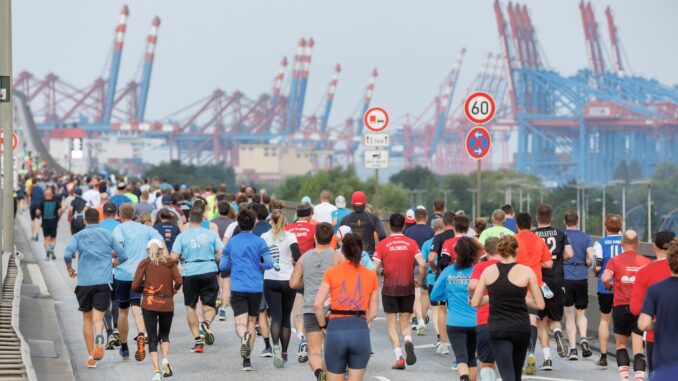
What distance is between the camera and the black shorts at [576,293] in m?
14.2

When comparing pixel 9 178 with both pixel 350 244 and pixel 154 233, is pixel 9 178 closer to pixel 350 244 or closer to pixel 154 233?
pixel 154 233

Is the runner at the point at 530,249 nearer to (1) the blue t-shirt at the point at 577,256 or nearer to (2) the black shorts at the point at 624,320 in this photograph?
(2) the black shorts at the point at 624,320

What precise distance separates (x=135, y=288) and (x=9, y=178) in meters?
12.3

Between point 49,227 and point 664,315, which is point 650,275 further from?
point 49,227

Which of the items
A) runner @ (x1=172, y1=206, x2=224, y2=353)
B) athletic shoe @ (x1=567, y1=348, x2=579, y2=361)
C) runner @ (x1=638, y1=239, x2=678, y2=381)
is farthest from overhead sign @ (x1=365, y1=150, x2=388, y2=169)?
runner @ (x1=638, y1=239, x2=678, y2=381)

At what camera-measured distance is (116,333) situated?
1492 cm

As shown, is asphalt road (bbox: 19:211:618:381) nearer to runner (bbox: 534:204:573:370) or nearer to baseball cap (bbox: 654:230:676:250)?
runner (bbox: 534:204:573:370)

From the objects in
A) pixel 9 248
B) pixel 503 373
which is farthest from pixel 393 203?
pixel 503 373

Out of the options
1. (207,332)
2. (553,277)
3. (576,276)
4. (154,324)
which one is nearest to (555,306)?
(553,277)

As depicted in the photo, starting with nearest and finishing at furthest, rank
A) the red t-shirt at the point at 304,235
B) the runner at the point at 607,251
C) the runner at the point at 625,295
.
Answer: the runner at the point at 625,295 → the runner at the point at 607,251 → the red t-shirt at the point at 304,235

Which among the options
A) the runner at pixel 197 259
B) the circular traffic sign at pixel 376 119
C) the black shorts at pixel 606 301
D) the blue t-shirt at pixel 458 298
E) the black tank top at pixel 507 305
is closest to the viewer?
the black tank top at pixel 507 305

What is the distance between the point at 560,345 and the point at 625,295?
2.41 metres

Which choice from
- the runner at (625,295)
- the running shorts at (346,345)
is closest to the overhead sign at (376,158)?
the runner at (625,295)

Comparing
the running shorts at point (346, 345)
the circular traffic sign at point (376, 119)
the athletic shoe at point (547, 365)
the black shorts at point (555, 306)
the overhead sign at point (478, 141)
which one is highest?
the circular traffic sign at point (376, 119)
